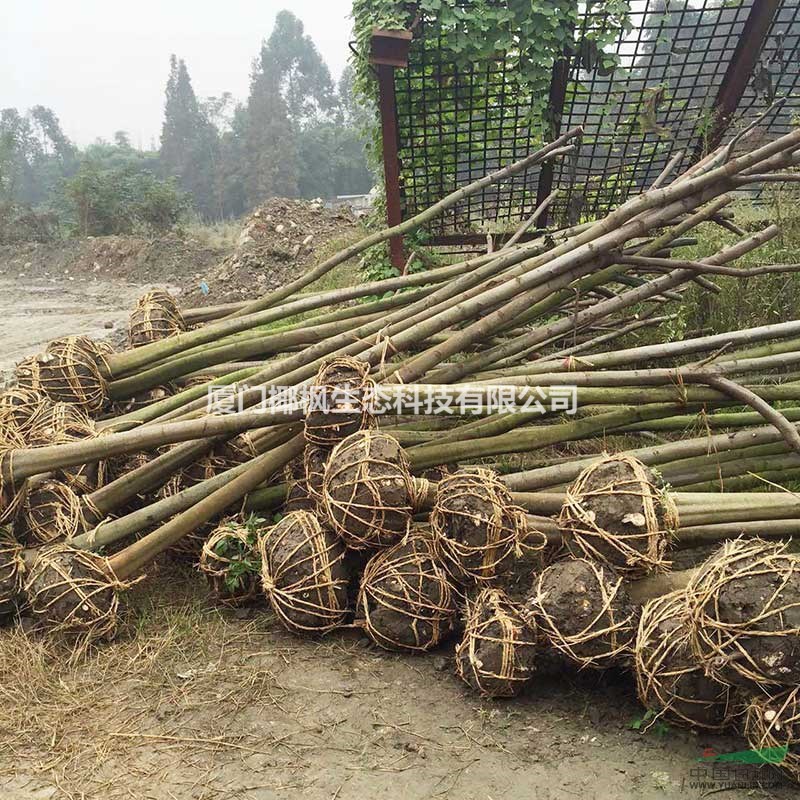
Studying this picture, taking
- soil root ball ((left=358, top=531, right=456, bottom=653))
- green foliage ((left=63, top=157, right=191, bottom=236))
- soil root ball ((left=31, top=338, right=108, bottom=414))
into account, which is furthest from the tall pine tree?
soil root ball ((left=358, top=531, right=456, bottom=653))

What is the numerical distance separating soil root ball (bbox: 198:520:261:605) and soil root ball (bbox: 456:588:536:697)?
0.90 m

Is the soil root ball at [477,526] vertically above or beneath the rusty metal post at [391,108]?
beneath

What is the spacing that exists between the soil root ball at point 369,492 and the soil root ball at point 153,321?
6.61 feet

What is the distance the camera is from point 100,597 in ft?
8.23

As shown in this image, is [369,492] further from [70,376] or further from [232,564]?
[70,376]

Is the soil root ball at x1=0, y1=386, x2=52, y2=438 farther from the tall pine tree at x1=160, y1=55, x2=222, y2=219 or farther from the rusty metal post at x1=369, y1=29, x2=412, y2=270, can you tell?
the tall pine tree at x1=160, y1=55, x2=222, y2=219

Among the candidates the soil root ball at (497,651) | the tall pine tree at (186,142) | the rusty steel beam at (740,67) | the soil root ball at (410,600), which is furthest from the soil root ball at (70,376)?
the tall pine tree at (186,142)

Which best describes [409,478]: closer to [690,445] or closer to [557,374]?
[557,374]

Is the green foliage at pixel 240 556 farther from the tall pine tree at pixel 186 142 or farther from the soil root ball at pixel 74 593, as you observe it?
the tall pine tree at pixel 186 142

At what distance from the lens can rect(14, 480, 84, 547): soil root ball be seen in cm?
276

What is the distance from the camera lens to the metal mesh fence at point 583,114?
5023 millimetres

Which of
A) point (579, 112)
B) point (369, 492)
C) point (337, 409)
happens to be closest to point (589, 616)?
point (369, 492)

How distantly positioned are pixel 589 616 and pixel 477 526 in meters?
0.44

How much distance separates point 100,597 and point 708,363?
2.46 m
